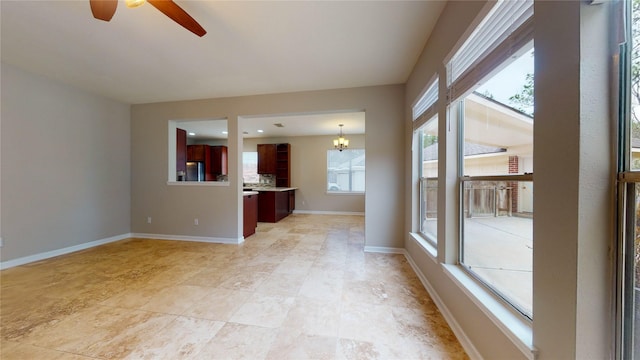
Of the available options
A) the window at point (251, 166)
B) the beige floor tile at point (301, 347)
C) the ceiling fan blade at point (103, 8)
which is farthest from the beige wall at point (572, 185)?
the window at point (251, 166)

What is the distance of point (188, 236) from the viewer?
13.8 ft

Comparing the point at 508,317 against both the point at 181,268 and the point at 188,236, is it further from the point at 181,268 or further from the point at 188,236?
the point at 188,236

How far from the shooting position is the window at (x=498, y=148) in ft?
3.70

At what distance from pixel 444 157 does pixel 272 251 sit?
2782mm

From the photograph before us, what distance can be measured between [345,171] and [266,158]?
8.84ft

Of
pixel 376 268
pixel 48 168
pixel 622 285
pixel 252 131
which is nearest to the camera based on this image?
pixel 622 285

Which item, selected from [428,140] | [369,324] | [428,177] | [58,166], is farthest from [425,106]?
[58,166]

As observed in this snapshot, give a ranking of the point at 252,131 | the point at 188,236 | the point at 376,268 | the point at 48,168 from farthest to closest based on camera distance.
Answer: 1. the point at 252,131
2. the point at 188,236
3. the point at 48,168
4. the point at 376,268

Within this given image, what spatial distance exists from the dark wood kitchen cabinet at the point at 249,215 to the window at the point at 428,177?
3192 millimetres

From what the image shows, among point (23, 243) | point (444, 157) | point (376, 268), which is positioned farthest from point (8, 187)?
point (444, 157)

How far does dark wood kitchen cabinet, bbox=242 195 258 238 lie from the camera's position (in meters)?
4.36

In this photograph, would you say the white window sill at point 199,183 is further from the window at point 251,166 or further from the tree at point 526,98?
the tree at point 526,98

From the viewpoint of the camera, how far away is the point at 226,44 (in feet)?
7.92

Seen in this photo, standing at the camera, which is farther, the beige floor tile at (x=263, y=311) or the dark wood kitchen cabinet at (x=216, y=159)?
the dark wood kitchen cabinet at (x=216, y=159)
